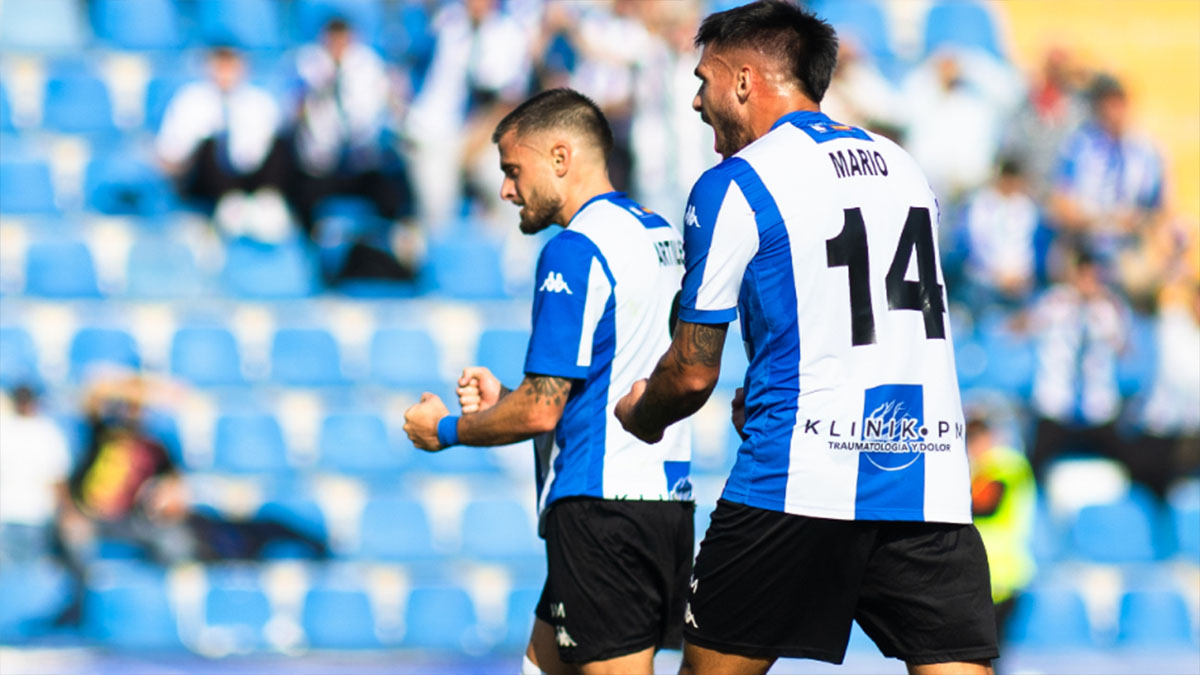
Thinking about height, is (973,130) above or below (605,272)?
above

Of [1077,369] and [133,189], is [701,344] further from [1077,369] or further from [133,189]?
[133,189]

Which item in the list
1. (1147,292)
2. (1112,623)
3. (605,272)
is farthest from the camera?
(1147,292)

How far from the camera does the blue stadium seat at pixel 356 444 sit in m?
9.71

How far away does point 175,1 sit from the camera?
12.2 meters

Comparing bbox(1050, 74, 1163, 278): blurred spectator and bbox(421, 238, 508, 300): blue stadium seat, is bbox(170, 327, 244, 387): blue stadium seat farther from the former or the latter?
bbox(1050, 74, 1163, 278): blurred spectator

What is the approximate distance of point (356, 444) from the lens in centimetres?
975

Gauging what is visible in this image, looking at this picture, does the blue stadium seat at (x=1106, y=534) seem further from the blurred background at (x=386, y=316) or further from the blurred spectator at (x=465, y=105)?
the blurred spectator at (x=465, y=105)

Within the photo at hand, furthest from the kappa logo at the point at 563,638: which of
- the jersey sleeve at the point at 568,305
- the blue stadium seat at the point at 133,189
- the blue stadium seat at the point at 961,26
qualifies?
the blue stadium seat at the point at 961,26

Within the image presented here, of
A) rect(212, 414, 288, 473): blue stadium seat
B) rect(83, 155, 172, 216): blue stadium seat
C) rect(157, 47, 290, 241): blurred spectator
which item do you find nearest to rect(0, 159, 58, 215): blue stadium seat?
rect(83, 155, 172, 216): blue stadium seat

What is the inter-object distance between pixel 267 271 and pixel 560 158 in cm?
647

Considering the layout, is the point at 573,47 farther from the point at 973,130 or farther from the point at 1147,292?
the point at 1147,292

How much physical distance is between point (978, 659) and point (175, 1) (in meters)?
10.5

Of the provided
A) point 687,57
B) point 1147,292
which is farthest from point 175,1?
point 1147,292

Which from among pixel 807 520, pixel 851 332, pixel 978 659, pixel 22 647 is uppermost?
pixel 851 332
